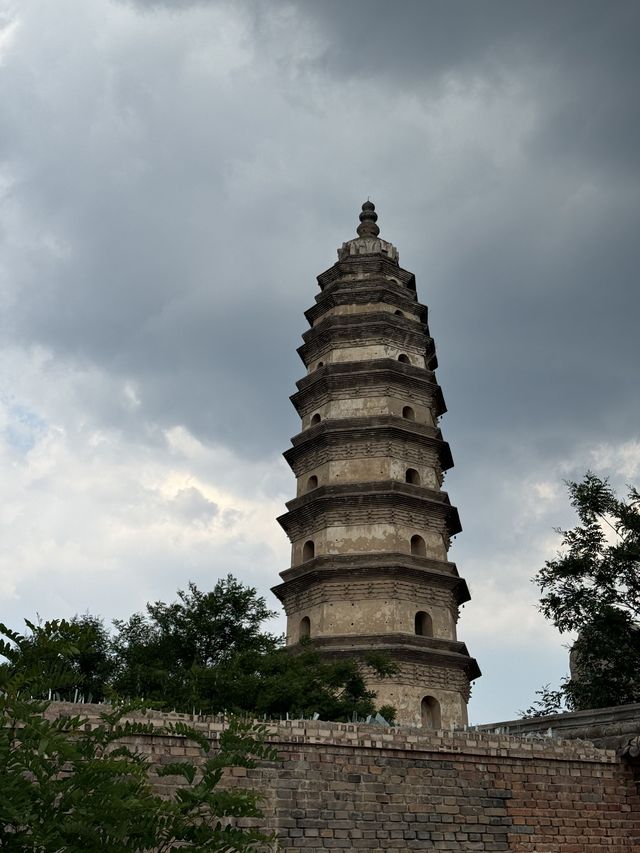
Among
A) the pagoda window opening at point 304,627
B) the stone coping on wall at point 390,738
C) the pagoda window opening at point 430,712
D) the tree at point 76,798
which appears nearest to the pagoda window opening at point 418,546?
the pagoda window opening at point 304,627

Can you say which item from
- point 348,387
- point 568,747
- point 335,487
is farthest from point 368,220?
point 568,747

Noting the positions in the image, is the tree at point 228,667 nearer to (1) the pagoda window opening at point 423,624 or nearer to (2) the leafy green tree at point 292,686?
(2) the leafy green tree at point 292,686

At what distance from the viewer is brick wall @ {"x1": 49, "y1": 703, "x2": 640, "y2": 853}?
11.7 metres

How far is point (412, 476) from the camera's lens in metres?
24.3

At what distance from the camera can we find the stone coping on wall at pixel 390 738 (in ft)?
37.3

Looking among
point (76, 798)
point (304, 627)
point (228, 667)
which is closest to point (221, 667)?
point (228, 667)

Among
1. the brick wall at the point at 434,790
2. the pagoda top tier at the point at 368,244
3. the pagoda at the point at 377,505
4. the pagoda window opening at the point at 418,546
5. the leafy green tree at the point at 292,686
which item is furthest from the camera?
the pagoda top tier at the point at 368,244

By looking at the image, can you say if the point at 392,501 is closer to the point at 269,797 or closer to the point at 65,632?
the point at 269,797

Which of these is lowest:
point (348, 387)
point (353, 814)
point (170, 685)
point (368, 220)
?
point (353, 814)

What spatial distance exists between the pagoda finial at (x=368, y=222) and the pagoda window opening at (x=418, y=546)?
37.4ft

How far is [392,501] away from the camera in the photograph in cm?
2306

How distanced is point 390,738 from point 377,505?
35.3 ft

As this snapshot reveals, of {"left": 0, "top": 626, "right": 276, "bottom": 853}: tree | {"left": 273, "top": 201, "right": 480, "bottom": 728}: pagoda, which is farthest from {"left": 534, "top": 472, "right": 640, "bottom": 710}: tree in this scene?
{"left": 0, "top": 626, "right": 276, "bottom": 853}: tree

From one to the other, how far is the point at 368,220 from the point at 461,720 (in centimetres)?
1662
